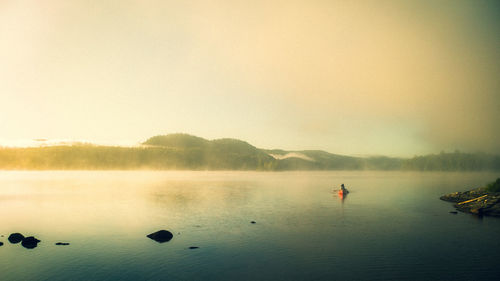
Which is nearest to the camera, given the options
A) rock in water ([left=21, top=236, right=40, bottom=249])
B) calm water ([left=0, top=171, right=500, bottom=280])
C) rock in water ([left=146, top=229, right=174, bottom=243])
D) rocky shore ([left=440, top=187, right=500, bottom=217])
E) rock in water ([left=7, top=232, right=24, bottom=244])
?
calm water ([left=0, top=171, right=500, bottom=280])

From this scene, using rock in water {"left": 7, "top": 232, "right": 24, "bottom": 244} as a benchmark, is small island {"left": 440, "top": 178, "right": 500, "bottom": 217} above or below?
above

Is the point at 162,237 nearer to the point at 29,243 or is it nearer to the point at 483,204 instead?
the point at 29,243

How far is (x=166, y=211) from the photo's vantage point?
57.1m

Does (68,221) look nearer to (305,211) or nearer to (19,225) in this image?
(19,225)

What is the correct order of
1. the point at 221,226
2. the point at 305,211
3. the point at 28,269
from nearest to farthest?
the point at 28,269 < the point at 221,226 < the point at 305,211

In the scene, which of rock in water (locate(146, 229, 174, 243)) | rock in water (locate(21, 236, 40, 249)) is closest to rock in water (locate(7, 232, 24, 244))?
rock in water (locate(21, 236, 40, 249))

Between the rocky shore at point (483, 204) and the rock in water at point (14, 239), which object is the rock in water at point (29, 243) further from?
the rocky shore at point (483, 204)

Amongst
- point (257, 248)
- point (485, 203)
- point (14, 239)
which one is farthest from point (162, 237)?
point (485, 203)

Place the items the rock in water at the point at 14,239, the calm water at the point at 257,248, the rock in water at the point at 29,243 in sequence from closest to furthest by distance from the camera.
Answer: the calm water at the point at 257,248, the rock in water at the point at 29,243, the rock in water at the point at 14,239

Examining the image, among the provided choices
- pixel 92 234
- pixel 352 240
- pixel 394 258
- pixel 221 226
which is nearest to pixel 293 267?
pixel 394 258

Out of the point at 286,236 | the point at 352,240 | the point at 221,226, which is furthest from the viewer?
the point at 221,226

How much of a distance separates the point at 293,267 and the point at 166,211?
37.3 metres

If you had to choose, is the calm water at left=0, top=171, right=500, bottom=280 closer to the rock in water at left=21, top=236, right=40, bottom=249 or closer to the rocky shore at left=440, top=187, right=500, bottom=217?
the rock in water at left=21, top=236, right=40, bottom=249

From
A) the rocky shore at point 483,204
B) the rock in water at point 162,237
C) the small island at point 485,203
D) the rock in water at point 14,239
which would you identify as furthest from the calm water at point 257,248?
the small island at point 485,203
